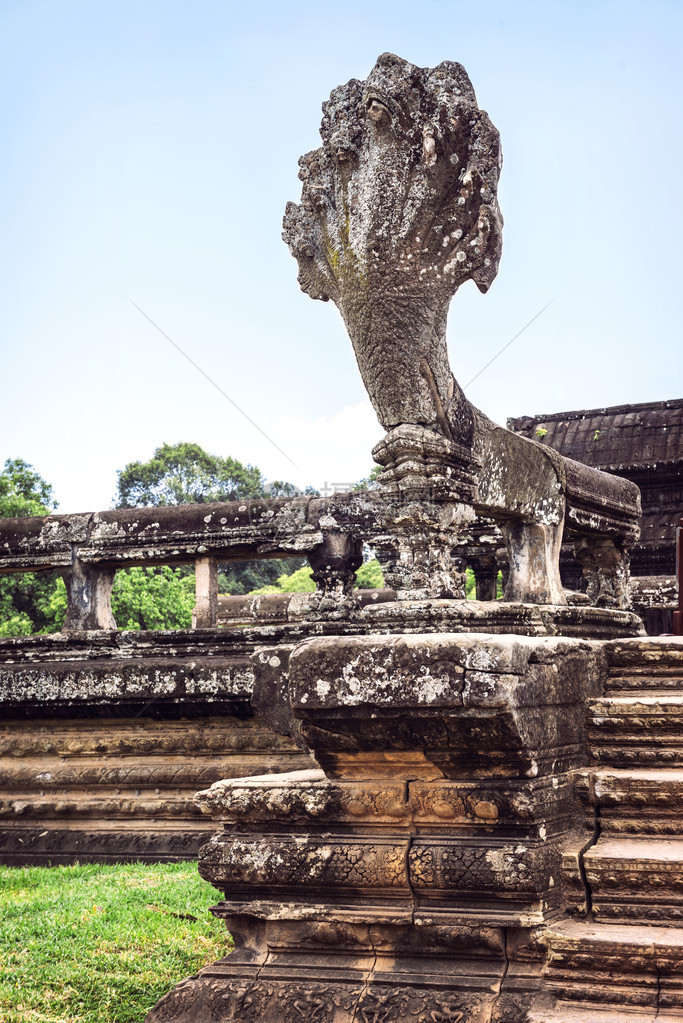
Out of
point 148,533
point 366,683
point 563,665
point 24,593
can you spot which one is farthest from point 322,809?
point 24,593

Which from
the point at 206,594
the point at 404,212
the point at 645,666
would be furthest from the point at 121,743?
the point at 404,212

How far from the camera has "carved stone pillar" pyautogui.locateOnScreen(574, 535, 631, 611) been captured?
5.30 meters

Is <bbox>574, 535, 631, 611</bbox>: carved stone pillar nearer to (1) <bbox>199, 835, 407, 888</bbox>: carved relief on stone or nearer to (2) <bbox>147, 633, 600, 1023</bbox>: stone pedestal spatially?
(2) <bbox>147, 633, 600, 1023</bbox>: stone pedestal

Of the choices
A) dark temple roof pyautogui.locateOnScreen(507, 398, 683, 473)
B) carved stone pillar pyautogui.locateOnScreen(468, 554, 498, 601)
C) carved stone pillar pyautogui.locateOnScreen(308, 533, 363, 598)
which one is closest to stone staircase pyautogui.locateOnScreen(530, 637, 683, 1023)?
carved stone pillar pyautogui.locateOnScreen(308, 533, 363, 598)

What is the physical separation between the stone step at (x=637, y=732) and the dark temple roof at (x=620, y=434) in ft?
27.3

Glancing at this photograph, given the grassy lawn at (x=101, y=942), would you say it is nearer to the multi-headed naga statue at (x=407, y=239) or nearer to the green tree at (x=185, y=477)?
the multi-headed naga statue at (x=407, y=239)

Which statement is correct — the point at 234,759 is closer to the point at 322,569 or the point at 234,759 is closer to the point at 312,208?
the point at 322,569

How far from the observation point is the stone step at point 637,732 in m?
3.44

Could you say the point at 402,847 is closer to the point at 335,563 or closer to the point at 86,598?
the point at 335,563

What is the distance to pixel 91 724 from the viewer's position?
5.89m

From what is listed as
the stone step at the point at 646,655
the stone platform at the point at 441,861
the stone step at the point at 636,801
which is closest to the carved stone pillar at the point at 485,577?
the stone step at the point at 646,655

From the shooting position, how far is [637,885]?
3025 mm

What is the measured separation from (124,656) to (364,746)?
9.91ft

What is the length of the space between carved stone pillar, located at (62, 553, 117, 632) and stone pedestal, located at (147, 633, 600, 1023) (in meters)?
2.88
